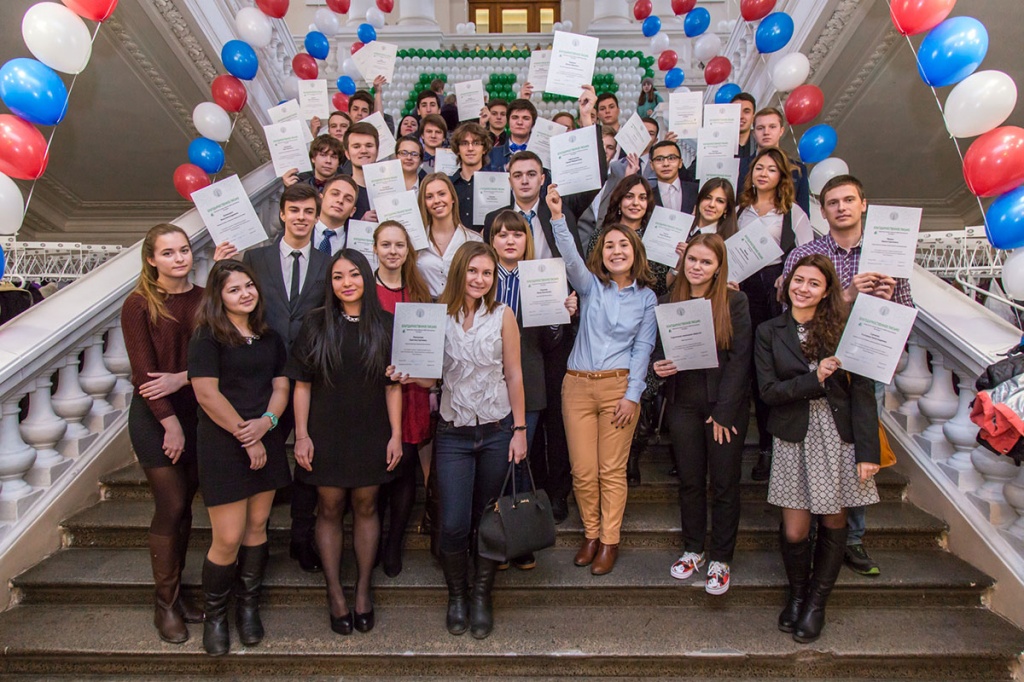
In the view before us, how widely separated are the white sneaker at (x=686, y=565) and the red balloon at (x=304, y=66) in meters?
5.39

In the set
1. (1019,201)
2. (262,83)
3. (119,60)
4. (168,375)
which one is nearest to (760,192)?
(1019,201)

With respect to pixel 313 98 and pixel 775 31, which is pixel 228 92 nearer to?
pixel 313 98

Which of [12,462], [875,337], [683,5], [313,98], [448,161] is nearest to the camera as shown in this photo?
[875,337]

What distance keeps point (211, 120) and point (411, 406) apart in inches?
137

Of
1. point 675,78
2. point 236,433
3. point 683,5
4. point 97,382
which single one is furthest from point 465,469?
point 683,5

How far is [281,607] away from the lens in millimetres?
2777

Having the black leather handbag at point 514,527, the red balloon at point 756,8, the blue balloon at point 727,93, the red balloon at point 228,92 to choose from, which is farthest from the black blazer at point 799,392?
the red balloon at point 228,92

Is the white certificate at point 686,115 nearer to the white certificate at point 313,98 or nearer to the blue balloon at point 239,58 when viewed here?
the white certificate at point 313,98

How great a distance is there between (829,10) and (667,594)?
4.88 m

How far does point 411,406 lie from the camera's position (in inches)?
107

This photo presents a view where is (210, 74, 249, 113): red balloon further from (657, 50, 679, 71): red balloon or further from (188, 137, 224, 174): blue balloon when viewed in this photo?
(657, 50, 679, 71): red balloon

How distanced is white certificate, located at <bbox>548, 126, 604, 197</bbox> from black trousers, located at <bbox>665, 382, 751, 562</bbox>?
126 centimetres

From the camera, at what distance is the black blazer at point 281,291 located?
2.82m

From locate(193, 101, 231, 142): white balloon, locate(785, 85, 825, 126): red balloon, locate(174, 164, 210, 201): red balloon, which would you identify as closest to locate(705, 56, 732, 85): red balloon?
locate(785, 85, 825, 126): red balloon
